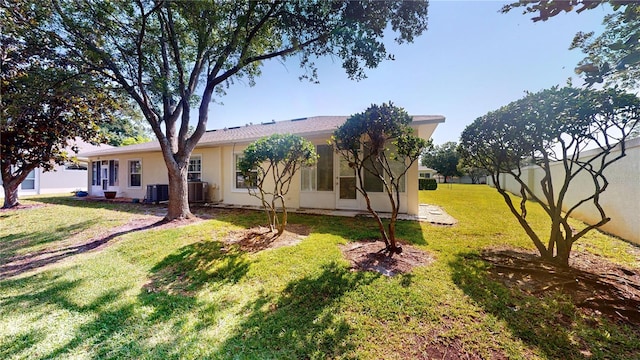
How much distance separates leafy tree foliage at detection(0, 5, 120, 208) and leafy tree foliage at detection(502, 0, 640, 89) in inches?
409

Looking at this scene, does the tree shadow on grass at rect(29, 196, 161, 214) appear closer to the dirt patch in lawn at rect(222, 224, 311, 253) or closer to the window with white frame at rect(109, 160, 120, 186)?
the window with white frame at rect(109, 160, 120, 186)

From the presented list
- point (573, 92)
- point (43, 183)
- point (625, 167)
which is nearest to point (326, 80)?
point (573, 92)

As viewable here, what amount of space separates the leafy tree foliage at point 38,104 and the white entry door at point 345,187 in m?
8.11

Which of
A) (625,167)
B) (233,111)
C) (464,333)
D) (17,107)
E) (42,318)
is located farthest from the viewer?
(233,111)

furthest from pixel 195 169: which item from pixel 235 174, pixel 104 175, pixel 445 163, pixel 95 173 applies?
pixel 445 163

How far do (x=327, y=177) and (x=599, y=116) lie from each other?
6.68 m

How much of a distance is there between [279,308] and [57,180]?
24.8 metres

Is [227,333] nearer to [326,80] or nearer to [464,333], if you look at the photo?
[464,333]

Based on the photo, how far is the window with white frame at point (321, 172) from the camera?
8.77 meters

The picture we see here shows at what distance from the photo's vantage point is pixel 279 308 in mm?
2865

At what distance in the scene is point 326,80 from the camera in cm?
784

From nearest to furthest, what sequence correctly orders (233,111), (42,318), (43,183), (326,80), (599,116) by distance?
(42,318) → (599,116) → (326,80) → (233,111) → (43,183)

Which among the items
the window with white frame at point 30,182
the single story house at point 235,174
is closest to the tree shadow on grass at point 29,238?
the single story house at point 235,174

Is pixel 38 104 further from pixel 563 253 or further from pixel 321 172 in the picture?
pixel 563 253
